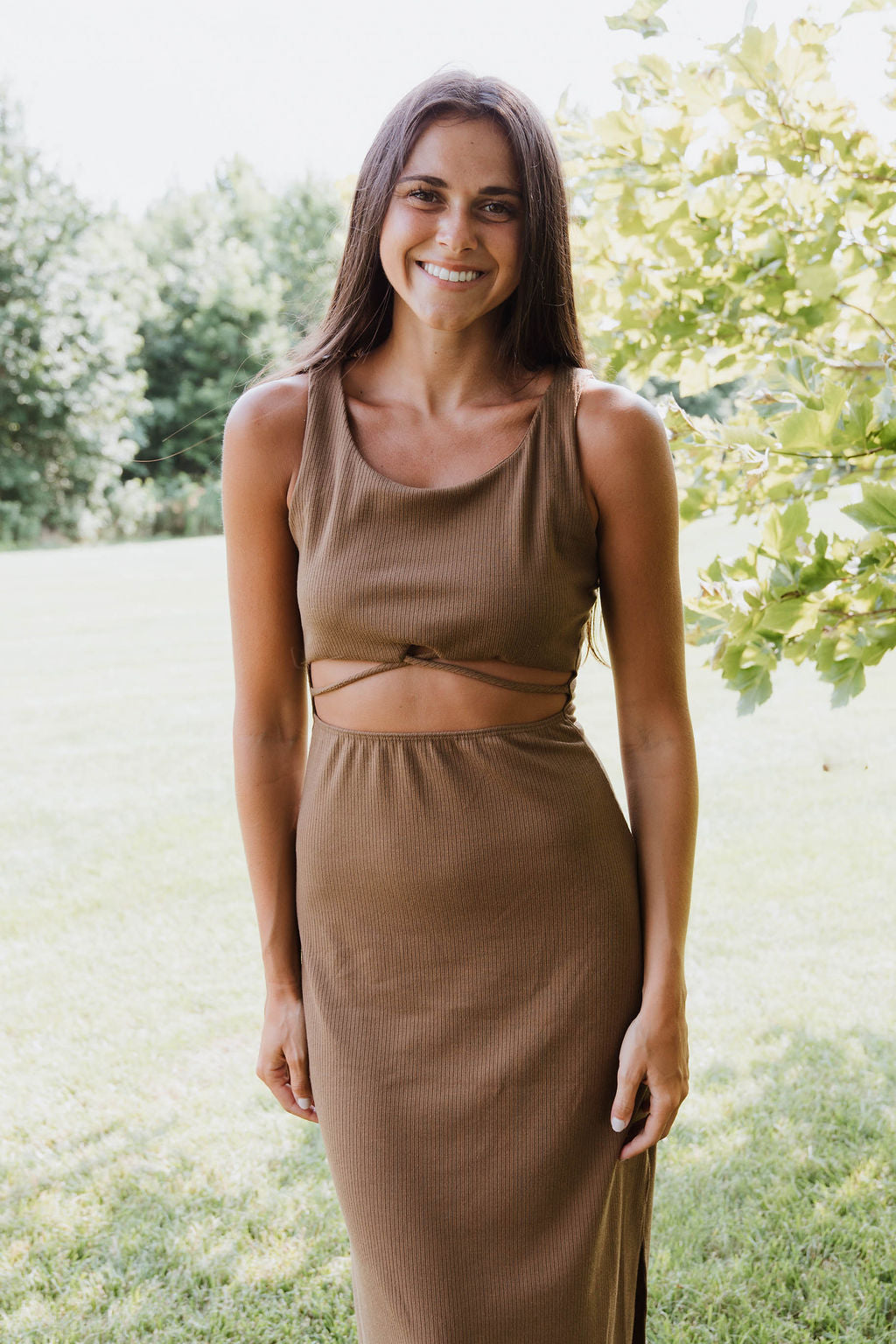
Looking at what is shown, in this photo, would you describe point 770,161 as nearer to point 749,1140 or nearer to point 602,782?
point 602,782

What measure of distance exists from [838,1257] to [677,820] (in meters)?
1.86

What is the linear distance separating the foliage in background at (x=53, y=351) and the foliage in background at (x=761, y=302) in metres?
28.5

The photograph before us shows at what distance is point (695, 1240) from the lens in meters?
3.24

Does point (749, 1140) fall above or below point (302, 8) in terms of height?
below

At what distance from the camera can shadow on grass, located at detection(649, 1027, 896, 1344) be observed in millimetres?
2957

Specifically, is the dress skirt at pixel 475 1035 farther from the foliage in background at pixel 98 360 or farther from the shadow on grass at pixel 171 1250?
the foliage in background at pixel 98 360

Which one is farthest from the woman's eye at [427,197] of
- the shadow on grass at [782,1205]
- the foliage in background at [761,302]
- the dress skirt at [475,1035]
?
the shadow on grass at [782,1205]

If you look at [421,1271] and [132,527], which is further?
[132,527]

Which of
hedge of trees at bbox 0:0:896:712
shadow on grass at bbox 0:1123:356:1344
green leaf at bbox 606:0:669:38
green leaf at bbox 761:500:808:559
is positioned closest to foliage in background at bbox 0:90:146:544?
shadow on grass at bbox 0:1123:356:1344

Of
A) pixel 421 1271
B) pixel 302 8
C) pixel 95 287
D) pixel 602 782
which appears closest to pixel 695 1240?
pixel 421 1271

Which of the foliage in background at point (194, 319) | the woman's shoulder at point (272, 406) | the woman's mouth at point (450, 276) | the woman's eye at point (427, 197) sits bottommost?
the woman's shoulder at point (272, 406)

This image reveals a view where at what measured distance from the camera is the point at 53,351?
29.8m

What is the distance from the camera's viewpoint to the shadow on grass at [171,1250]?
298 centimetres

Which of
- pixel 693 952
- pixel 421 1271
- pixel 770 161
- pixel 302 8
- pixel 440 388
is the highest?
pixel 302 8
